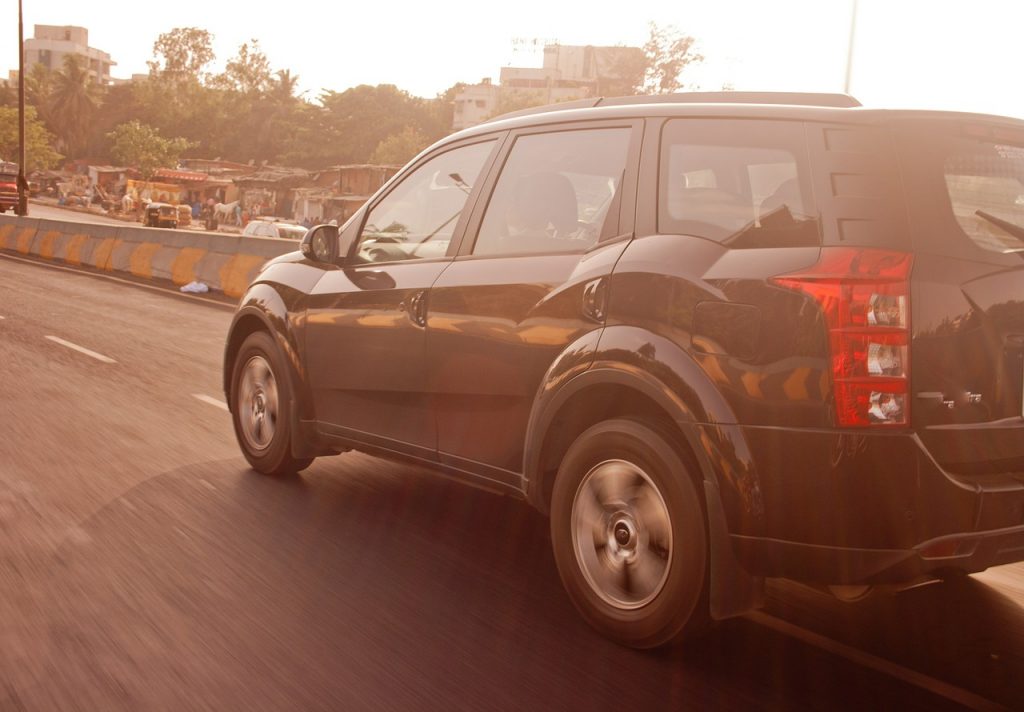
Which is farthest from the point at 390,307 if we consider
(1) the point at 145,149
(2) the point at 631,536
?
(1) the point at 145,149

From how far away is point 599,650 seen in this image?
403cm

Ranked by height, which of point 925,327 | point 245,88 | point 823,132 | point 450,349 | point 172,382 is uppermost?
point 245,88

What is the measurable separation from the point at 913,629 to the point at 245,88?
549 ft

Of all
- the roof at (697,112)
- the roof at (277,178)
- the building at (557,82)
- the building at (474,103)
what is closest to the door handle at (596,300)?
the roof at (697,112)

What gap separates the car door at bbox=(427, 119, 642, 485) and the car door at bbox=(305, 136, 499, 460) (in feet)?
0.51

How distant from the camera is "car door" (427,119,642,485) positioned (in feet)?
14.2

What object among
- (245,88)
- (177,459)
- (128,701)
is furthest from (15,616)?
(245,88)

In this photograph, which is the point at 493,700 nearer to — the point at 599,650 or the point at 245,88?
the point at 599,650

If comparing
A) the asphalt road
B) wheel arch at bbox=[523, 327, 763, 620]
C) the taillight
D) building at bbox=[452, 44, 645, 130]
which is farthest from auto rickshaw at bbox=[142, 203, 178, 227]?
the taillight

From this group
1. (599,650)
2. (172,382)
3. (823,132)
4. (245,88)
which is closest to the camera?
(823,132)

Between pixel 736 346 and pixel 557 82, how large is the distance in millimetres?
146747

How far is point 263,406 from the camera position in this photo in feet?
21.2

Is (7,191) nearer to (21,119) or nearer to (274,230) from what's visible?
(21,119)

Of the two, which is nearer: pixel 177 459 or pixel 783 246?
pixel 783 246
